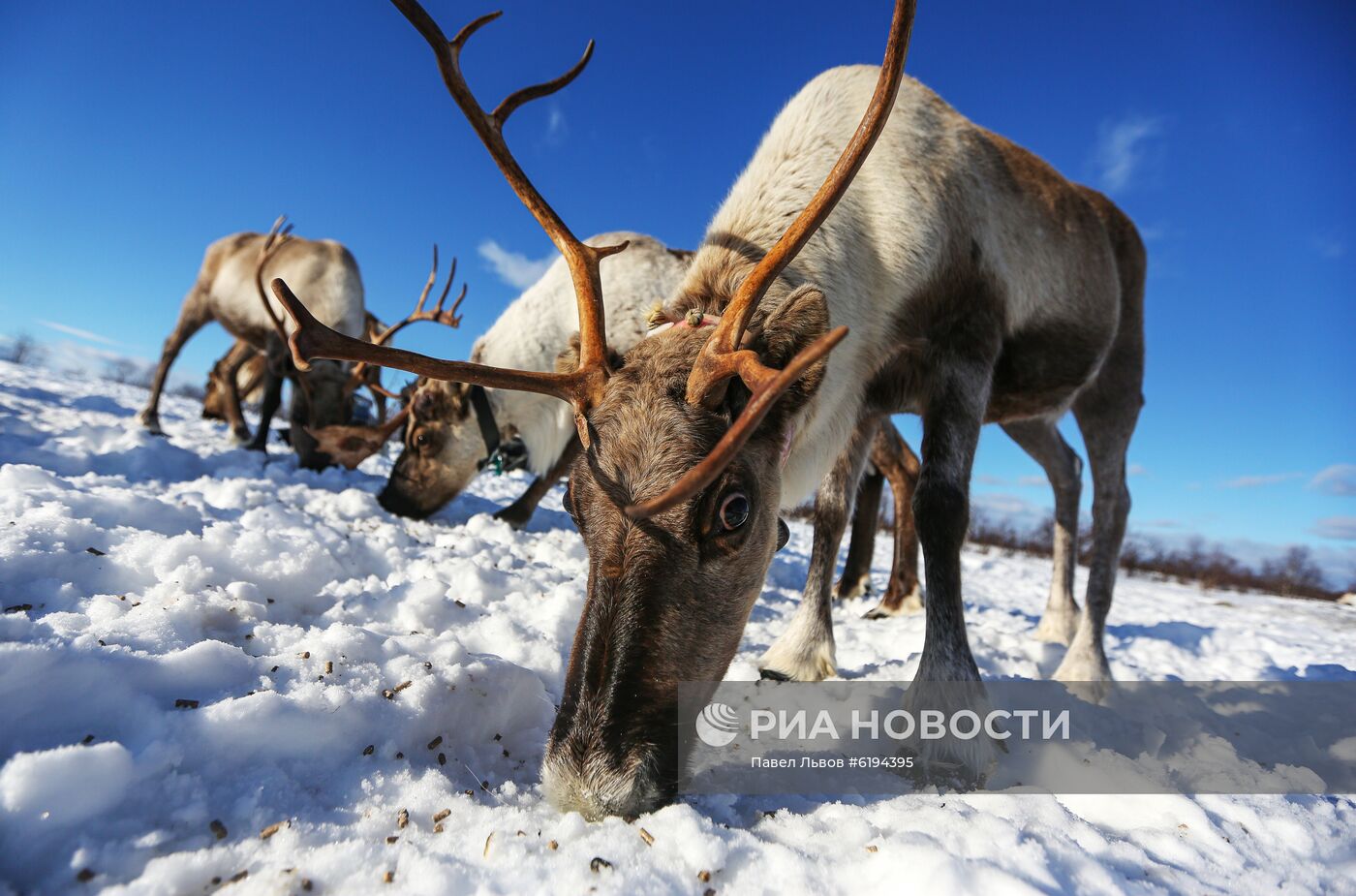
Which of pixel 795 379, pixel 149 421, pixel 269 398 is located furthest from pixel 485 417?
pixel 149 421

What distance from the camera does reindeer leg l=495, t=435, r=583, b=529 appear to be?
5797mm

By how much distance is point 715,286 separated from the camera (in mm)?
2436

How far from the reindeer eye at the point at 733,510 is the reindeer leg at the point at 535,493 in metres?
3.93

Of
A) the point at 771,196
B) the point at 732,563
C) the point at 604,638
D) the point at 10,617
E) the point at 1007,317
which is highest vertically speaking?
the point at 771,196

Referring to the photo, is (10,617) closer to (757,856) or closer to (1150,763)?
(757,856)

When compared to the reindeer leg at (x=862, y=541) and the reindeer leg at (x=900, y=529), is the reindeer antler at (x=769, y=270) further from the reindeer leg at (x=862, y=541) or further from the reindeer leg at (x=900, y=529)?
the reindeer leg at (x=862, y=541)

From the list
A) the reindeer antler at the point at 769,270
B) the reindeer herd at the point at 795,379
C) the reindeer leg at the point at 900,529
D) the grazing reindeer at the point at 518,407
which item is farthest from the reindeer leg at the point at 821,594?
the grazing reindeer at the point at 518,407

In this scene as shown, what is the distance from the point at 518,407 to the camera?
5.85 meters

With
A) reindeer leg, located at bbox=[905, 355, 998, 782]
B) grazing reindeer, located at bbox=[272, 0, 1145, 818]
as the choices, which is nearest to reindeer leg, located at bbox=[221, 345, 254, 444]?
grazing reindeer, located at bbox=[272, 0, 1145, 818]

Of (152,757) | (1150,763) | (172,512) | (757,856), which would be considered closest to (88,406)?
(172,512)

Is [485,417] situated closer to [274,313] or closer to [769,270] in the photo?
[274,313]

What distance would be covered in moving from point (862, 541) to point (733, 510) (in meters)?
4.53

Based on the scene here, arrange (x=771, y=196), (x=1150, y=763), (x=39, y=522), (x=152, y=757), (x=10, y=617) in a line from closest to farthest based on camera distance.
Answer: (x=152, y=757) → (x=10, y=617) → (x=1150, y=763) → (x=39, y=522) → (x=771, y=196)

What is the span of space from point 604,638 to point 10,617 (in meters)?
1.53
